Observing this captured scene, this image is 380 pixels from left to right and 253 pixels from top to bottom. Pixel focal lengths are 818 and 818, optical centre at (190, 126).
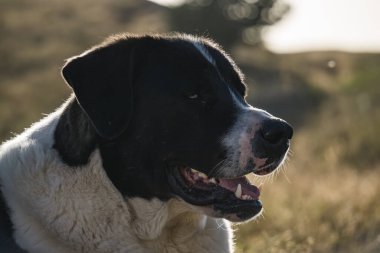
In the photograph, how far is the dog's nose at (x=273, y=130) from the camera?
3.95 metres

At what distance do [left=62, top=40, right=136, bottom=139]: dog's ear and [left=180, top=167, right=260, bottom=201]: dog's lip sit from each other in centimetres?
42

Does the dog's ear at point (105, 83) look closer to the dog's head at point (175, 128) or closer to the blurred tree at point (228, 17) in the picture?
the dog's head at point (175, 128)

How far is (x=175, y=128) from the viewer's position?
163 inches

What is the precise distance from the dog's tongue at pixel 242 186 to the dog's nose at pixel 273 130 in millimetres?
329

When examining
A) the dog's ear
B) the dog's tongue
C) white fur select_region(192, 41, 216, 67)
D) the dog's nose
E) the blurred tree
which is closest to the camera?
the dog's nose

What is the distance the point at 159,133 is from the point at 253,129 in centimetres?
50

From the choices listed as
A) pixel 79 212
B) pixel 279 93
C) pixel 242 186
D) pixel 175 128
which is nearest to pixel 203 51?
pixel 175 128

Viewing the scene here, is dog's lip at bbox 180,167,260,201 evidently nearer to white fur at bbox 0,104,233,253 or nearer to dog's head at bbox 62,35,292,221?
dog's head at bbox 62,35,292,221

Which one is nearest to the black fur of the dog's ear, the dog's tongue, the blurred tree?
the dog's ear

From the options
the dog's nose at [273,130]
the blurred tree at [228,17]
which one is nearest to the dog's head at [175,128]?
the dog's nose at [273,130]

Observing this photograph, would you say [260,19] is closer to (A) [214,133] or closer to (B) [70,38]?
(B) [70,38]

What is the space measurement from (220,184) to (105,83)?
2.56 ft

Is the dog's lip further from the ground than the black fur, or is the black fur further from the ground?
the black fur

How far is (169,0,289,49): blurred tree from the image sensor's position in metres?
35.0
